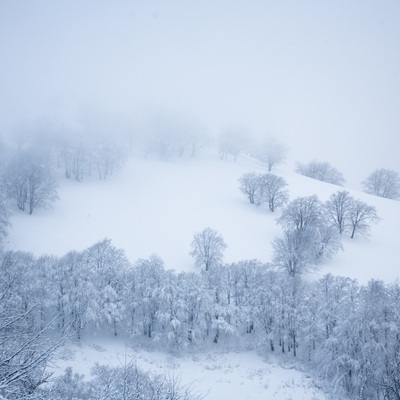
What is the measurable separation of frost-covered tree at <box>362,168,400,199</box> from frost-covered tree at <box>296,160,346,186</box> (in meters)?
7.45

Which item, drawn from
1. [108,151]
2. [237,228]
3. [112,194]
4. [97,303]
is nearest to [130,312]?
[97,303]

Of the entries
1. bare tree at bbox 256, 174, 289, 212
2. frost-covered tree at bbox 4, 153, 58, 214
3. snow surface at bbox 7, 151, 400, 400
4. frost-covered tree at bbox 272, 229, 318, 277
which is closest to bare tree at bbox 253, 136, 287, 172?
snow surface at bbox 7, 151, 400, 400

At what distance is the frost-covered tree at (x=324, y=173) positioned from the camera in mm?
83875

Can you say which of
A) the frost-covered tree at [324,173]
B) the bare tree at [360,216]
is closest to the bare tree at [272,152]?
the frost-covered tree at [324,173]

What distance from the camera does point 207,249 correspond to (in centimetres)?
3528

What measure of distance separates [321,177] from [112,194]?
6519 cm

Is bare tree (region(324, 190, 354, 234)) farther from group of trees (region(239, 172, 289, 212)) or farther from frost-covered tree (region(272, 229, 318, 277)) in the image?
frost-covered tree (region(272, 229, 318, 277))

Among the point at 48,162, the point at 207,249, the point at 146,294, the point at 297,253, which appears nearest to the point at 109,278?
the point at 146,294

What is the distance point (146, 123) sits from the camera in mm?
88438

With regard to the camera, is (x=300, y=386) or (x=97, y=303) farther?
(x=97, y=303)

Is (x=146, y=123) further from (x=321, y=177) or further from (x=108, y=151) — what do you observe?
(x=321, y=177)

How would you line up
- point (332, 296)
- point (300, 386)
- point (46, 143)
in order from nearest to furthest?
point (300, 386) → point (332, 296) → point (46, 143)

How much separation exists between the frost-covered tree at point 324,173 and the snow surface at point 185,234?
68.4 ft

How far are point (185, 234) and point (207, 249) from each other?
755 centimetres
